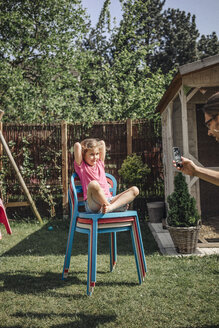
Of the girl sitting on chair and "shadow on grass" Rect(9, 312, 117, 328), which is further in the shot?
the girl sitting on chair

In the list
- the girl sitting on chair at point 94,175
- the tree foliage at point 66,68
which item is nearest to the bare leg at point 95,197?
the girl sitting on chair at point 94,175

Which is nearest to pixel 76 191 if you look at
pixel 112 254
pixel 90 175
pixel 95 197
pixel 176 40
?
pixel 90 175

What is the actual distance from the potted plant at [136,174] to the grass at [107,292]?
2.31 metres

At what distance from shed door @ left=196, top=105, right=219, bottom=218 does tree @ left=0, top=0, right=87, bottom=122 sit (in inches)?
203

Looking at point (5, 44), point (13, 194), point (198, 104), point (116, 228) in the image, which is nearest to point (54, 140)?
point (13, 194)

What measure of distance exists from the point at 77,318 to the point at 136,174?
4461 mm

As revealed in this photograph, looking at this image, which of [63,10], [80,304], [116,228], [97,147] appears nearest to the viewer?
[80,304]

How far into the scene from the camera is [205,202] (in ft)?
23.2

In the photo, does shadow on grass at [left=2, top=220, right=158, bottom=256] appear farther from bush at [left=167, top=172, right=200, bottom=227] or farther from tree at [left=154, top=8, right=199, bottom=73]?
tree at [left=154, top=8, right=199, bottom=73]

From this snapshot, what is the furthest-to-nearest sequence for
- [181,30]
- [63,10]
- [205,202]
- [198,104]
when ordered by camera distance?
[181,30] → [63,10] → [205,202] → [198,104]

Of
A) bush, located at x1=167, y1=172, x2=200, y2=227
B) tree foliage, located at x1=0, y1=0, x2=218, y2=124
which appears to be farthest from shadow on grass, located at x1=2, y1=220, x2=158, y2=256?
tree foliage, located at x1=0, y1=0, x2=218, y2=124

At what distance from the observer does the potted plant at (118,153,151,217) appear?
6707 mm

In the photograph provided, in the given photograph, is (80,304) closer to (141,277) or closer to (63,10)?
(141,277)

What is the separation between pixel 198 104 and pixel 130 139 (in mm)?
1664
